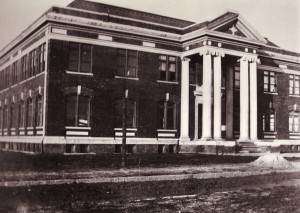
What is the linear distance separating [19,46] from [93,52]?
4925 mm

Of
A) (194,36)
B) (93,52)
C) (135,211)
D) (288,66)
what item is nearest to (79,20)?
(93,52)

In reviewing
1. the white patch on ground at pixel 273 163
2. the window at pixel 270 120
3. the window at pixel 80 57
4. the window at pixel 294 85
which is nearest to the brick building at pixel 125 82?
the window at pixel 80 57

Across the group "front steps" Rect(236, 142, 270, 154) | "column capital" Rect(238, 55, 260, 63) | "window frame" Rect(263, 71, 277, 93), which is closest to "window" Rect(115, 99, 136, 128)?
"front steps" Rect(236, 142, 270, 154)

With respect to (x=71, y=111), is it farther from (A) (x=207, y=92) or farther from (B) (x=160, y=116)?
(A) (x=207, y=92)

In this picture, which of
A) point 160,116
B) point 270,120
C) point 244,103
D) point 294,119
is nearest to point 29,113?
point 160,116

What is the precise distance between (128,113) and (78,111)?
10.7 feet

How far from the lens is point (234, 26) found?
2547 centimetres

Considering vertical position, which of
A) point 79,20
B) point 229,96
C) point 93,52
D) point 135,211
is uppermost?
point 79,20

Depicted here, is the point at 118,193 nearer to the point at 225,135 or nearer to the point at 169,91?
the point at 169,91

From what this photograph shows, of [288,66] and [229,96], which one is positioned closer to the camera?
[229,96]

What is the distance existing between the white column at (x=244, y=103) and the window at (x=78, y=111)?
9.84 metres

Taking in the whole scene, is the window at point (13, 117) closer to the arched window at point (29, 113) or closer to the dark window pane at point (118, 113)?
the arched window at point (29, 113)

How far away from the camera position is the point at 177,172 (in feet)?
44.0

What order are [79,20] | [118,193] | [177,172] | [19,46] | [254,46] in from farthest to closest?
[254,46], [19,46], [79,20], [177,172], [118,193]
